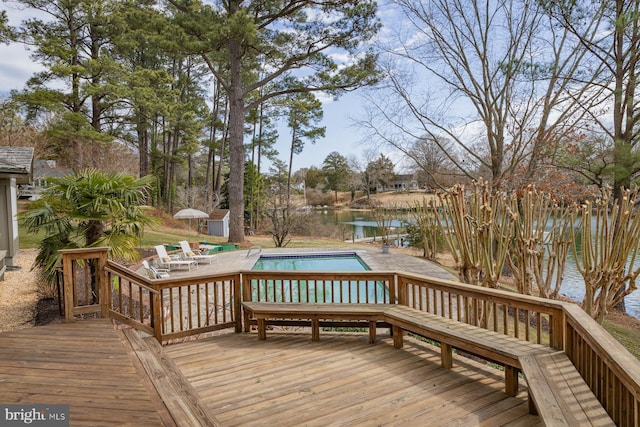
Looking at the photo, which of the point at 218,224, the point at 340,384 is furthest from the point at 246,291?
the point at 218,224

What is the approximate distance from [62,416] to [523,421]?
10.4ft

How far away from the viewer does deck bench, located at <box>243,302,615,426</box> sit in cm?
229

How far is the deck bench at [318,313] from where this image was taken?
4352 mm

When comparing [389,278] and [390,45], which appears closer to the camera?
[389,278]

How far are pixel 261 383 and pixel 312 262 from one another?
871 cm

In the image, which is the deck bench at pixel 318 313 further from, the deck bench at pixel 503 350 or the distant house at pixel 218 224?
the distant house at pixel 218 224

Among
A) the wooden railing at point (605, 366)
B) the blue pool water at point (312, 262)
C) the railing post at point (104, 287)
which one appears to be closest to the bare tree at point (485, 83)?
the blue pool water at point (312, 262)

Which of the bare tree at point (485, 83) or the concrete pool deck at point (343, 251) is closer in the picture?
the bare tree at point (485, 83)

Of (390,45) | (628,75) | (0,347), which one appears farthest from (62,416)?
(390,45)

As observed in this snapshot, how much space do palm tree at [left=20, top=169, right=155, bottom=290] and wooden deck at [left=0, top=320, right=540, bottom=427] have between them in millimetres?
1235

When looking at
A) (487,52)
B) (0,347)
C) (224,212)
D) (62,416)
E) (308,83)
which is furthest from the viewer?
(224,212)

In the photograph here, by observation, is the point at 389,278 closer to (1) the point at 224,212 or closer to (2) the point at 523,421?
(2) the point at 523,421

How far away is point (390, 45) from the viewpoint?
10875mm

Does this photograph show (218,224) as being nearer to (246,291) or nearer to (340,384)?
(246,291)
